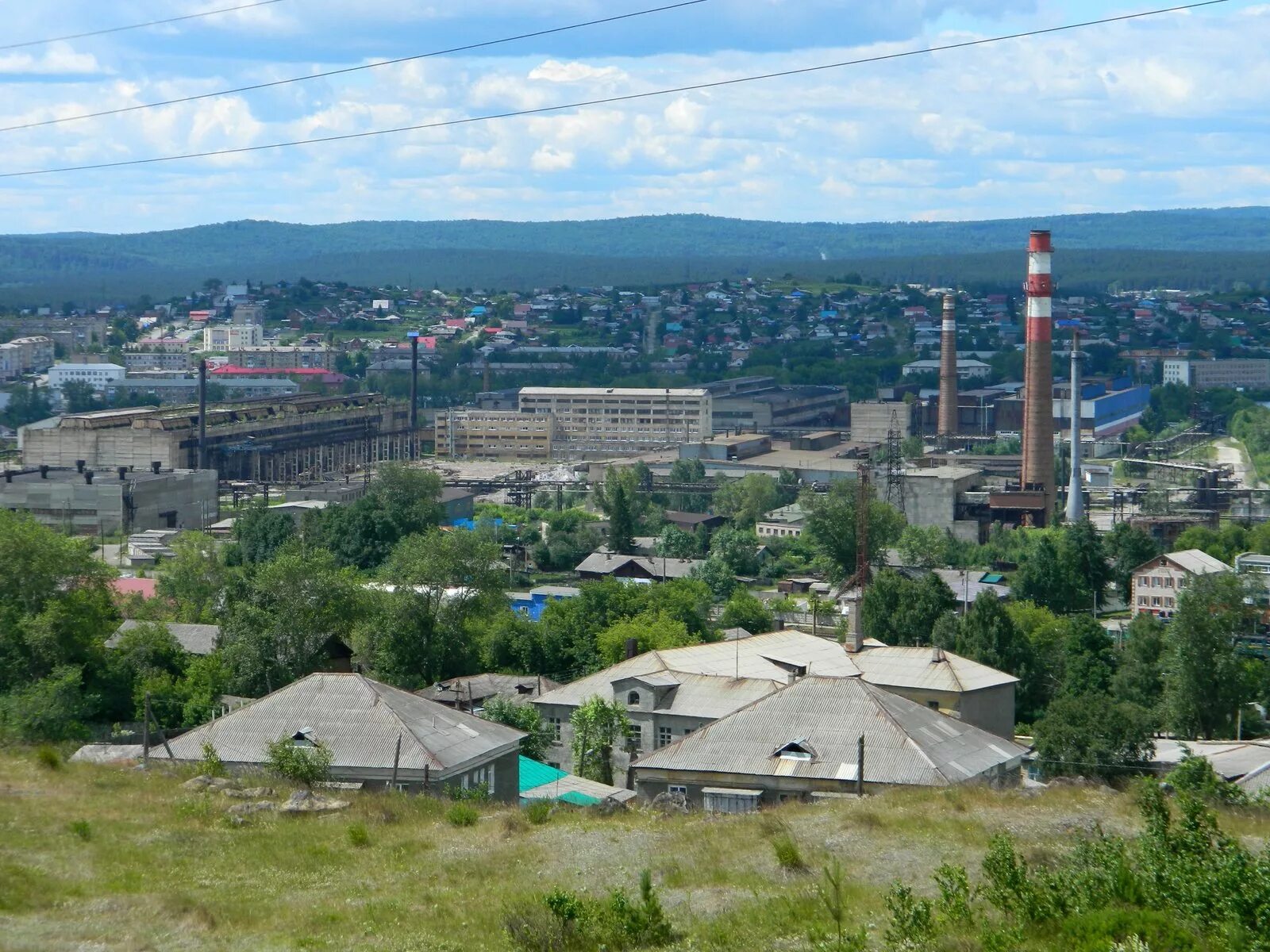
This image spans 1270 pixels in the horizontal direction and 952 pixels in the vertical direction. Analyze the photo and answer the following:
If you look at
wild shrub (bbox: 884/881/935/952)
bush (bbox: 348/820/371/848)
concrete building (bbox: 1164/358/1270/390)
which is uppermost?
wild shrub (bbox: 884/881/935/952)

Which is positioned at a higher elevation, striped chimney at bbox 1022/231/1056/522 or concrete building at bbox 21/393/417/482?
striped chimney at bbox 1022/231/1056/522

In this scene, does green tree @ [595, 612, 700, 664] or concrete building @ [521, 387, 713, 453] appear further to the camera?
concrete building @ [521, 387, 713, 453]

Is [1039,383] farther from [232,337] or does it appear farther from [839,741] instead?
[232,337]

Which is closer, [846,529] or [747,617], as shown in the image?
[747,617]

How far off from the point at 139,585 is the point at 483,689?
36.2 feet

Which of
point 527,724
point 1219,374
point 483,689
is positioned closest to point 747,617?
point 483,689

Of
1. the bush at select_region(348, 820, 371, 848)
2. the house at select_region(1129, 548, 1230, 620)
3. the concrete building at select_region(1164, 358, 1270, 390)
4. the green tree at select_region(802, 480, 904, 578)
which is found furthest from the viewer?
the concrete building at select_region(1164, 358, 1270, 390)

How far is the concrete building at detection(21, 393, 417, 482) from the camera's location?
45.4m

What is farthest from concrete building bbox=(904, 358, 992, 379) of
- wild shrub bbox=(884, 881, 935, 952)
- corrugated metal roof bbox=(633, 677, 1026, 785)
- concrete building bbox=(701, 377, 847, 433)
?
wild shrub bbox=(884, 881, 935, 952)

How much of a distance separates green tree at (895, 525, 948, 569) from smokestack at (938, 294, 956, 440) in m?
24.2

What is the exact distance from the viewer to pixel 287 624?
17719mm

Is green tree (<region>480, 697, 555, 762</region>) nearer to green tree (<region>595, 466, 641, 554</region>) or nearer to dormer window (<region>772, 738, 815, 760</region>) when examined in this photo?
dormer window (<region>772, 738, 815, 760</region>)

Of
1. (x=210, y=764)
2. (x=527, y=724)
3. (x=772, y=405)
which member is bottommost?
(x=772, y=405)

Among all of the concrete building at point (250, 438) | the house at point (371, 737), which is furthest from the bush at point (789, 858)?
the concrete building at point (250, 438)
